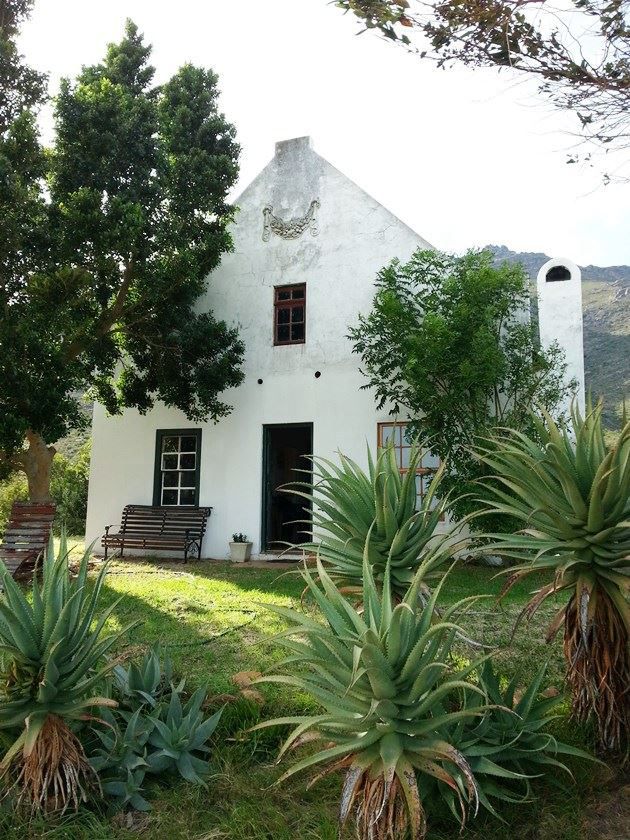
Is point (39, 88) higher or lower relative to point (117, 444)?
higher

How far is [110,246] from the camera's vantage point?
380 inches

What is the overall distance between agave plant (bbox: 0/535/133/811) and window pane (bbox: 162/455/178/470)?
9.46 meters

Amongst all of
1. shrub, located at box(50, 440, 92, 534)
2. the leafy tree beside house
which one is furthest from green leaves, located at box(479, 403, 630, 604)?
shrub, located at box(50, 440, 92, 534)

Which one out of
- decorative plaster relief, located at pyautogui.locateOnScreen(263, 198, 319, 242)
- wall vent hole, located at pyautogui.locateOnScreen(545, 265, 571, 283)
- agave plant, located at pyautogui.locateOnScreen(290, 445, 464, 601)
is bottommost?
agave plant, located at pyautogui.locateOnScreen(290, 445, 464, 601)

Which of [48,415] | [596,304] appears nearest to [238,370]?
[48,415]

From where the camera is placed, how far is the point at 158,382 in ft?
38.7

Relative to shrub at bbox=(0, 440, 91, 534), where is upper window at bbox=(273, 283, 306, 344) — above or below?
above

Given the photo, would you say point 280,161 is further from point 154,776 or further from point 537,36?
point 154,776

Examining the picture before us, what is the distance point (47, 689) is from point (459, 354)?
7.69 metres

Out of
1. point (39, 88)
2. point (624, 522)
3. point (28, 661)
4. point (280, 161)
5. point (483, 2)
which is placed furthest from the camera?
point (280, 161)

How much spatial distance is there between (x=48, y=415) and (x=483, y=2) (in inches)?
293

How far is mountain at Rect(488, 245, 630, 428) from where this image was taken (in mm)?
23822

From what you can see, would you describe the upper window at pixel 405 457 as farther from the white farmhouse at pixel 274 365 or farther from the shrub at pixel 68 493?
the shrub at pixel 68 493

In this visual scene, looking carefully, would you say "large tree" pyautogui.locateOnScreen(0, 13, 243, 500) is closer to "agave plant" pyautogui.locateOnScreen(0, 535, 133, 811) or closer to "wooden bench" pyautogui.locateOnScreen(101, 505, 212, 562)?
"wooden bench" pyautogui.locateOnScreen(101, 505, 212, 562)
